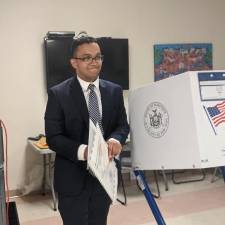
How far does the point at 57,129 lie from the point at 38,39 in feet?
7.47

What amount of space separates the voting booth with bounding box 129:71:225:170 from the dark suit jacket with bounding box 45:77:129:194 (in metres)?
0.23

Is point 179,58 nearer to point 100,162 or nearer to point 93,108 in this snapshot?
point 93,108

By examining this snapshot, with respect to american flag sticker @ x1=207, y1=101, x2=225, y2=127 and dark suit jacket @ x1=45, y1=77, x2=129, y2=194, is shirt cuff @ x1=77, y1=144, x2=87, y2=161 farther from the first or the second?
american flag sticker @ x1=207, y1=101, x2=225, y2=127

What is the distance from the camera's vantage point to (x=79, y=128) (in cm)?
165

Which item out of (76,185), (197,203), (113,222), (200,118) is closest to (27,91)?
(113,222)

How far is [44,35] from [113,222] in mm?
1971

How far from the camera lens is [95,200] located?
174cm

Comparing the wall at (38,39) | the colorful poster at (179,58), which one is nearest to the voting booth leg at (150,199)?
the wall at (38,39)

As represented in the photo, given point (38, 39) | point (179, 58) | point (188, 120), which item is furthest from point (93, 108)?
point (179, 58)

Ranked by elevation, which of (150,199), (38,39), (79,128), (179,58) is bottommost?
(150,199)

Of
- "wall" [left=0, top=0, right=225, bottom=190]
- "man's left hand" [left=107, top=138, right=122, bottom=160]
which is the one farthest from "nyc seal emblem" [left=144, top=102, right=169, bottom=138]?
"wall" [left=0, top=0, right=225, bottom=190]

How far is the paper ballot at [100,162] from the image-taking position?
55.5 inches

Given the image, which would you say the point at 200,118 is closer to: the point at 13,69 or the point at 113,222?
the point at 113,222

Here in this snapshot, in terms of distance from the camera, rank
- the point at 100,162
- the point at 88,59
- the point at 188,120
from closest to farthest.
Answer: the point at 188,120
the point at 100,162
the point at 88,59
